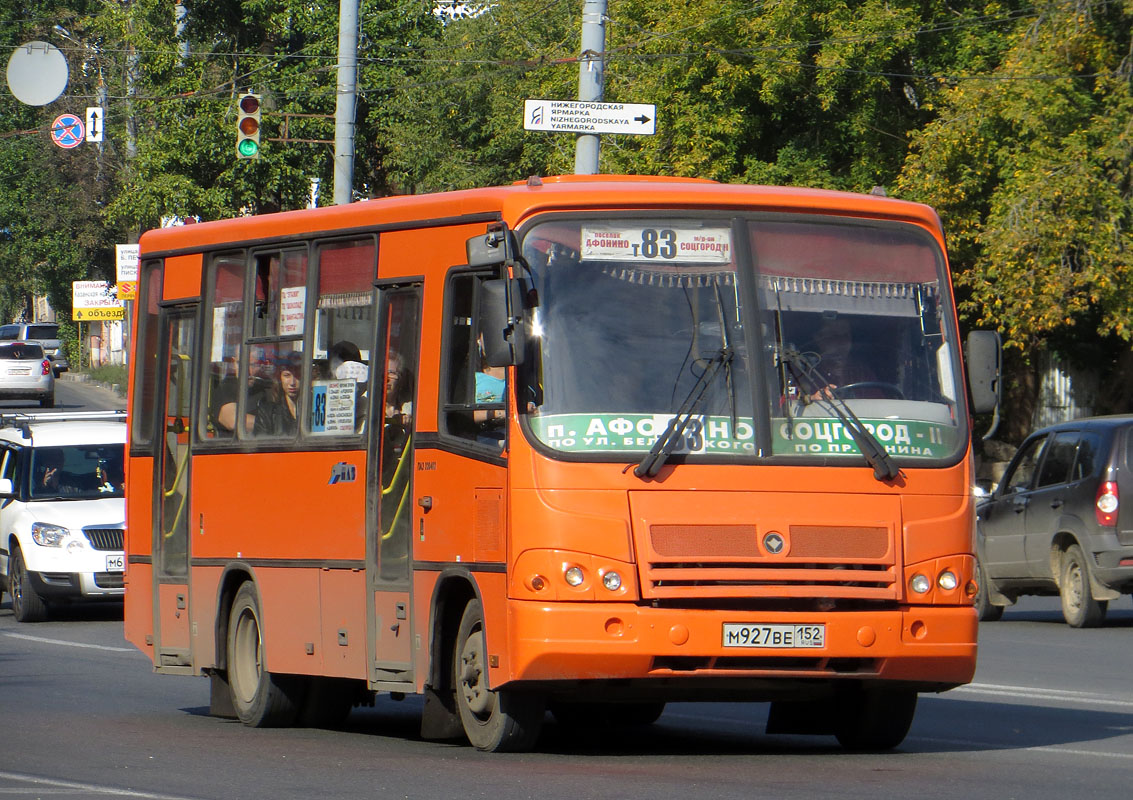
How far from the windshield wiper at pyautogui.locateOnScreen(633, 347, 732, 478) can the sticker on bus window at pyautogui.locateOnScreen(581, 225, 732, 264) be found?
0.47m

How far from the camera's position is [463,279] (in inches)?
417

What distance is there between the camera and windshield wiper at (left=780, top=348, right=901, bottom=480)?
9984mm

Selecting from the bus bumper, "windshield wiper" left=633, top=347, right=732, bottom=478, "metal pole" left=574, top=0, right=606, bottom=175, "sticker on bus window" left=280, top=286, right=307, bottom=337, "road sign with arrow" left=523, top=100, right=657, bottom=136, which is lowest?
the bus bumper

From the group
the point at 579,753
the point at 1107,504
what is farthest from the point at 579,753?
the point at 1107,504

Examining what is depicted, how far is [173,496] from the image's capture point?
13.6m

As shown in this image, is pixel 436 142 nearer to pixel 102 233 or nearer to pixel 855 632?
pixel 102 233

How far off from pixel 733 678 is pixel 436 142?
46.5 meters

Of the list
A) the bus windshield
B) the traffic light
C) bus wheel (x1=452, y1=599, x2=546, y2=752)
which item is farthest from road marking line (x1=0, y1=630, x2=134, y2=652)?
the bus windshield

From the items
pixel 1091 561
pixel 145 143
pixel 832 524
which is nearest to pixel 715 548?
pixel 832 524

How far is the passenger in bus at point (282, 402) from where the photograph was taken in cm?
1212

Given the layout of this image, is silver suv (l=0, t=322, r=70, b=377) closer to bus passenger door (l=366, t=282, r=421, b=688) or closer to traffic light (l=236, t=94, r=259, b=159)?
traffic light (l=236, t=94, r=259, b=159)

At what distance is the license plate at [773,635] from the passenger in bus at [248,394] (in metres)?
3.92

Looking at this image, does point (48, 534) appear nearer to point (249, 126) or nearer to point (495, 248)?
point (249, 126)

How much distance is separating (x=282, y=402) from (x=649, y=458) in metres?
3.27
